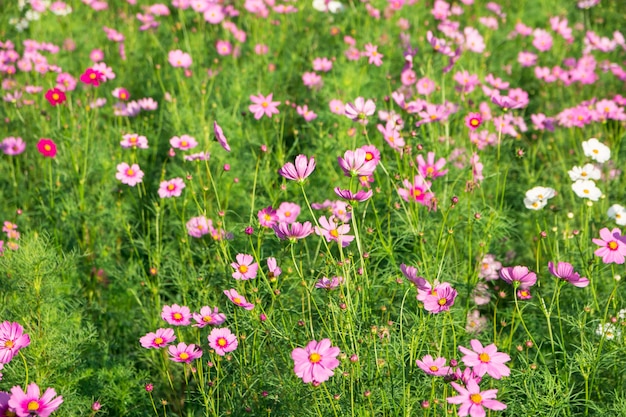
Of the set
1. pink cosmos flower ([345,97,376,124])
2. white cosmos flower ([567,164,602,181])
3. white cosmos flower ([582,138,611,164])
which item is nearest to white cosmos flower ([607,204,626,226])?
white cosmos flower ([567,164,602,181])

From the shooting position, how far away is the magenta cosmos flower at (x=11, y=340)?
1.70 m

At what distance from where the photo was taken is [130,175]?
8.74ft

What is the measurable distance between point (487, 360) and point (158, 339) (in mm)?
903

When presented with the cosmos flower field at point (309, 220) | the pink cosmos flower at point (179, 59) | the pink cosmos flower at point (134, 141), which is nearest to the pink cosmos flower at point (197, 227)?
the cosmos flower field at point (309, 220)

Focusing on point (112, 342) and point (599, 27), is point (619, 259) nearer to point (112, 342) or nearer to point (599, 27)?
point (112, 342)

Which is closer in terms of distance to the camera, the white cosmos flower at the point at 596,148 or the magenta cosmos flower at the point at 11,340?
the magenta cosmos flower at the point at 11,340

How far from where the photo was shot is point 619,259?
1.92 metres

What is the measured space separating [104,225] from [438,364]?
1.78m

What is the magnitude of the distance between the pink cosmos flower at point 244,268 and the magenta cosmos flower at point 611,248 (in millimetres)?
999

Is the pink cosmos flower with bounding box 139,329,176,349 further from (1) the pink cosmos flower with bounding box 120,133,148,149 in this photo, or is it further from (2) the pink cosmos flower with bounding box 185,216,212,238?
(1) the pink cosmos flower with bounding box 120,133,148,149

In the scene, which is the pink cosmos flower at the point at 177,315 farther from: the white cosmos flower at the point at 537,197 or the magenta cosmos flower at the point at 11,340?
the white cosmos flower at the point at 537,197

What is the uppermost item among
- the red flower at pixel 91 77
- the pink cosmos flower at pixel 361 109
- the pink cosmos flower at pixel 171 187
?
the pink cosmos flower at pixel 361 109

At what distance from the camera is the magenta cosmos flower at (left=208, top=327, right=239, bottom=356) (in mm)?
1825

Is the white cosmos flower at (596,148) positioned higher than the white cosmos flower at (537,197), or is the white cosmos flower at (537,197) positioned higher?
the white cosmos flower at (596,148)
